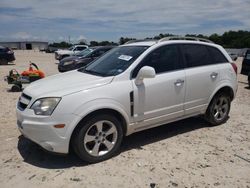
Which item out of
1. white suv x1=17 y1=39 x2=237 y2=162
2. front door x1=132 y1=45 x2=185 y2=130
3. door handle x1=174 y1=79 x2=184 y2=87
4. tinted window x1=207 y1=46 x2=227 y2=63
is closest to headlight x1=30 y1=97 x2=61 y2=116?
white suv x1=17 y1=39 x2=237 y2=162

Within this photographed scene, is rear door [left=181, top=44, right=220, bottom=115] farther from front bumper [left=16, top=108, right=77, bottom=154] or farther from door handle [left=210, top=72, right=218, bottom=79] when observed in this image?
front bumper [left=16, top=108, right=77, bottom=154]

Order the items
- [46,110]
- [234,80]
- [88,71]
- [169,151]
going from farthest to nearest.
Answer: [234,80] → [88,71] → [169,151] → [46,110]

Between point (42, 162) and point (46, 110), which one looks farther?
point (42, 162)

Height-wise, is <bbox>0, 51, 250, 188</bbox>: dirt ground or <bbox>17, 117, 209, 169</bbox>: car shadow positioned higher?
<bbox>17, 117, 209, 169</bbox>: car shadow

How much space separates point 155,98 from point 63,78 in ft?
5.06

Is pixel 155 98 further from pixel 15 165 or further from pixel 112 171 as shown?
pixel 15 165

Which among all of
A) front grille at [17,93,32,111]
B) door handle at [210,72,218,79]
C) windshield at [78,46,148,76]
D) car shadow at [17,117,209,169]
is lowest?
car shadow at [17,117,209,169]

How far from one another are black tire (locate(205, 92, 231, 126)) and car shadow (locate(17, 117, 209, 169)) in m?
0.22

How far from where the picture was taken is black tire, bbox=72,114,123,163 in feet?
12.1

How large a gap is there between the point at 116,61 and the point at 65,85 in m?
1.09

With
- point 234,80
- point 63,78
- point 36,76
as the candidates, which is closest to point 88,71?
point 63,78

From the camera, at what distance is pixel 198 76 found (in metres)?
4.91

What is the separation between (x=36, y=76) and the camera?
362 inches

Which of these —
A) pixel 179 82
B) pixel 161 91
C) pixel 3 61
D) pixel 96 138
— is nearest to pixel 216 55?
pixel 179 82
